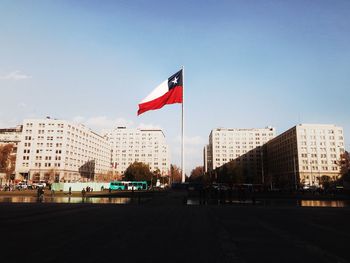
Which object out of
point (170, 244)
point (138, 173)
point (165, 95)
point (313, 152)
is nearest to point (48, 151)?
point (138, 173)

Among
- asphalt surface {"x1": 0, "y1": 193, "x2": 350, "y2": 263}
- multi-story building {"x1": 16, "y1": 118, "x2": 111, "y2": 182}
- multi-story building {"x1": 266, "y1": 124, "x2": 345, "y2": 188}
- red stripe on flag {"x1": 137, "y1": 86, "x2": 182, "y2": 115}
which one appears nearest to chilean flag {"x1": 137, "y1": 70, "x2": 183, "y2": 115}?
red stripe on flag {"x1": 137, "y1": 86, "x2": 182, "y2": 115}

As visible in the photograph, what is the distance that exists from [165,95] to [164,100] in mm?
571

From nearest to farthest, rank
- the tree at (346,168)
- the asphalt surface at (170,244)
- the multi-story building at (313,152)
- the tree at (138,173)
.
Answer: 1. the asphalt surface at (170,244)
2. the tree at (346,168)
3. the tree at (138,173)
4. the multi-story building at (313,152)

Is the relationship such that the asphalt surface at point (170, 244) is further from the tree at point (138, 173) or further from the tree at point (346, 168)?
the tree at point (138, 173)

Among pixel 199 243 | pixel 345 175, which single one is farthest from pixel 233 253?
pixel 345 175

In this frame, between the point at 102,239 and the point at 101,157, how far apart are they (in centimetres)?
16890

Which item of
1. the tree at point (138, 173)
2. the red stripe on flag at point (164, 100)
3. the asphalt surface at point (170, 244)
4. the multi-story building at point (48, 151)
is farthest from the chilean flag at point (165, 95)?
the multi-story building at point (48, 151)

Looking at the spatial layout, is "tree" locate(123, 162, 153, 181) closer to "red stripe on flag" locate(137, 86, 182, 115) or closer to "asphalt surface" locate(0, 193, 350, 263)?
"red stripe on flag" locate(137, 86, 182, 115)

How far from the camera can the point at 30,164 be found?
12638 centimetres

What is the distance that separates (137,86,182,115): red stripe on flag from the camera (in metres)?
30.8

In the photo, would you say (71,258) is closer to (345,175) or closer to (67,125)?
(345,175)

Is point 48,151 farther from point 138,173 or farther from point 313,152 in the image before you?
point 313,152

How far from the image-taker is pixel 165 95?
31.8m

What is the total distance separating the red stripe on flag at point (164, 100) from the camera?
101 ft
